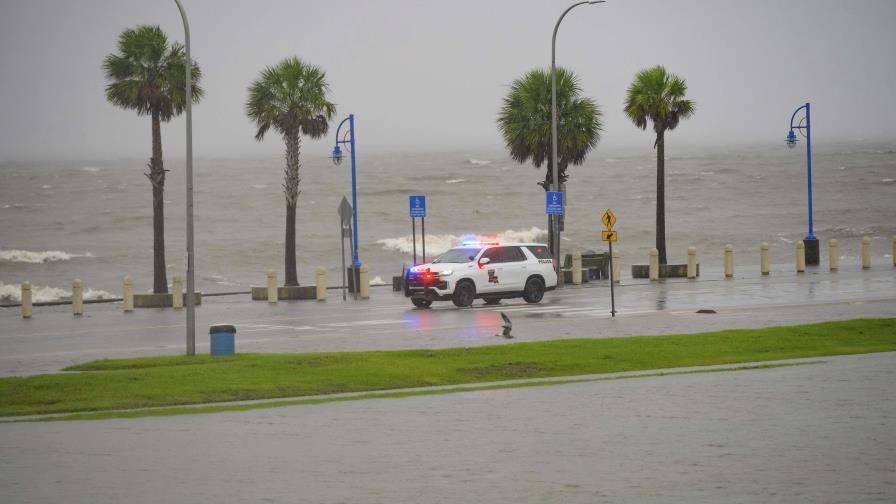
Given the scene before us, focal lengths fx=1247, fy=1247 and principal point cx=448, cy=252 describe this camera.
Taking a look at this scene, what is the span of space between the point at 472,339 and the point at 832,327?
6881 mm

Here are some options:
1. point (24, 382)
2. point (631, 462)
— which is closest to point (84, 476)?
point (631, 462)

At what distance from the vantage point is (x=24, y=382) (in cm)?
1773

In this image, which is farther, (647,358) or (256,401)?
(647,358)

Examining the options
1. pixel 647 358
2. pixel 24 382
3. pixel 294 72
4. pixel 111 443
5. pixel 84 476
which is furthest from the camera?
pixel 294 72

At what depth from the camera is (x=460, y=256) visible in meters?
34.9

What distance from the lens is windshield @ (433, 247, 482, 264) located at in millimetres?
34625

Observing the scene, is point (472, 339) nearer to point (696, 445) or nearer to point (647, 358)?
point (647, 358)

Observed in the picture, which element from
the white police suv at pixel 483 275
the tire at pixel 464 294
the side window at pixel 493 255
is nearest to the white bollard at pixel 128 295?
the white police suv at pixel 483 275

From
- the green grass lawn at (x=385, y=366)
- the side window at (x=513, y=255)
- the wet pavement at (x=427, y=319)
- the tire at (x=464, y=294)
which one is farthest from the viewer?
the side window at (x=513, y=255)

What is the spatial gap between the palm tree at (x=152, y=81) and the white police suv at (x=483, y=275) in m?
13.0

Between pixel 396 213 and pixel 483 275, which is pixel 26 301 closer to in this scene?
pixel 483 275

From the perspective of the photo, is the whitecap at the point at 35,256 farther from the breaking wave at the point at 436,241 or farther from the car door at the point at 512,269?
the car door at the point at 512,269

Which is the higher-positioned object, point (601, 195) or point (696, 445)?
point (601, 195)

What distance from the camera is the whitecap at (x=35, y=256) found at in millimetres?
87500
